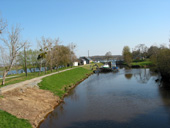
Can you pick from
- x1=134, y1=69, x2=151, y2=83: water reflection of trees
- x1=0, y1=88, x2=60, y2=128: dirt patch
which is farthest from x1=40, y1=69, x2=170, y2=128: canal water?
x1=134, y1=69, x2=151, y2=83: water reflection of trees

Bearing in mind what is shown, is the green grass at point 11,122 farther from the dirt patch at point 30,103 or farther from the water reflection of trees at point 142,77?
the water reflection of trees at point 142,77

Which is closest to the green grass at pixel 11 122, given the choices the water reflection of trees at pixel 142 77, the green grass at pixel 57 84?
the green grass at pixel 57 84

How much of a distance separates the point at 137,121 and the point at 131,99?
19.5 ft

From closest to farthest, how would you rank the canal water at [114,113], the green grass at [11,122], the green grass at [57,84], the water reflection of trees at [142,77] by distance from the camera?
the green grass at [11,122], the canal water at [114,113], the green grass at [57,84], the water reflection of trees at [142,77]

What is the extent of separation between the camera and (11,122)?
10.2m

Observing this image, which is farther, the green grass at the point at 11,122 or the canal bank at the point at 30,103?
the canal bank at the point at 30,103

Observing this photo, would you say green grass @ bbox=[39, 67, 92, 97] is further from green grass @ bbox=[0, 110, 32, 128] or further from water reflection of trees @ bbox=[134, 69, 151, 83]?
water reflection of trees @ bbox=[134, 69, 151, 83]

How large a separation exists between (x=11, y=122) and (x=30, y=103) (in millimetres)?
4309

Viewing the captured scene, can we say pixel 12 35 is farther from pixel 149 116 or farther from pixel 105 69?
pixel 105 69

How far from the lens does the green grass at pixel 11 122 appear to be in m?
9.77

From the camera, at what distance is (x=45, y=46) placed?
3459cm

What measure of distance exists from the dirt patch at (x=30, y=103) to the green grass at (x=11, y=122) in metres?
0.58

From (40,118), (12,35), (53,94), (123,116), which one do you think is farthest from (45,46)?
(123,116)

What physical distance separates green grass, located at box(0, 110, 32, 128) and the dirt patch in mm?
583
